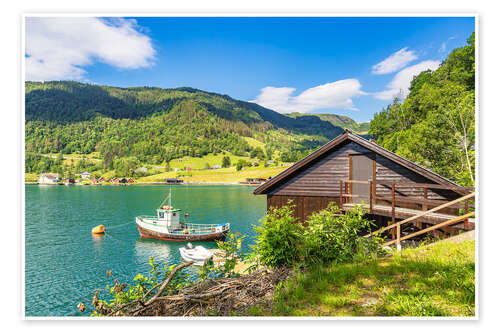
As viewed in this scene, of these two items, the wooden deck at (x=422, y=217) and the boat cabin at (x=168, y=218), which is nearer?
the wooden deck at (x=422, y=217)

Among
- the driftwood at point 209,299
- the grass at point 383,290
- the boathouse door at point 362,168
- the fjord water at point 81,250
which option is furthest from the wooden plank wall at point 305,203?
the driftwood at point 209,299

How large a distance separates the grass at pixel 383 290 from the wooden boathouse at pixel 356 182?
167 inches

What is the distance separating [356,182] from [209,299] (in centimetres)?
737

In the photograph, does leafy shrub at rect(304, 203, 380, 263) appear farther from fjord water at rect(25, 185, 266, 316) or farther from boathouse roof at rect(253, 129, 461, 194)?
fjord water at rect(25, 185, 266, 316)

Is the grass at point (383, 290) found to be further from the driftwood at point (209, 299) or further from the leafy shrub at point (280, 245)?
the leafy shrub at point (280, 245)

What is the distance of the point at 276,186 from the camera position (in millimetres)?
11516

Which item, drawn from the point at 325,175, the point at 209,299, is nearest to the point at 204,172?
the point at 325,175

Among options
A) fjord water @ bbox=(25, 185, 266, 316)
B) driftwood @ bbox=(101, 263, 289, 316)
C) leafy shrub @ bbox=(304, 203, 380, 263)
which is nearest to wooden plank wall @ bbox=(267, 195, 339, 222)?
leafy shrub @ bbox=(304, 203, 380, 263)

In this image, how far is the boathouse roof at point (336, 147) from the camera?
885cm

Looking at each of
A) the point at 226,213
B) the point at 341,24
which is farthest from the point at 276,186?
the point at 226,213

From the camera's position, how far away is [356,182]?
9.12 m

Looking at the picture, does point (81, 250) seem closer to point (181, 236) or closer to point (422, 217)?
point (181, 236)
